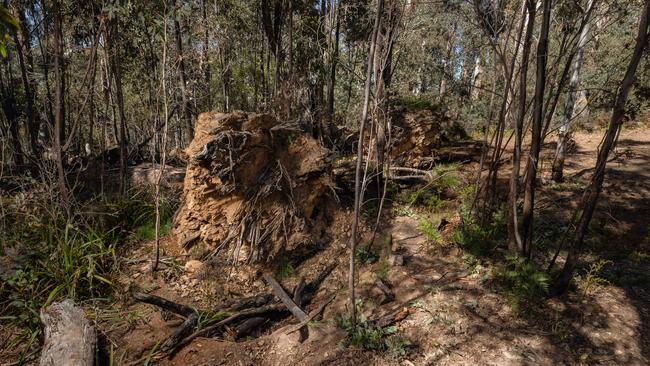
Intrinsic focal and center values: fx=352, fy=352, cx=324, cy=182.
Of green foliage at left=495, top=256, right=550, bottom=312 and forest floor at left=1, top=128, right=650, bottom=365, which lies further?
green foliage at left=495, top=256, right=550, bottom=312

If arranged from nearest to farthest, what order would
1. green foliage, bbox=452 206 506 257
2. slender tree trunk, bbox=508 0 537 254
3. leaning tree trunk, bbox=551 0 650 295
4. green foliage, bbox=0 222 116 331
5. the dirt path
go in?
A: leaning tree trunk, bbox=551 0 650 295
the dirt path
slender tree trunk, bbox=508 0 537 254
green foliage, bbox=0 222 116 331
green foliage, bbox=452 206 506 257

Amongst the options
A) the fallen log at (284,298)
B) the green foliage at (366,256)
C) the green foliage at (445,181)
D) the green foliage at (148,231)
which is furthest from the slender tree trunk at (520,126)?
the green foliage at (148,231)

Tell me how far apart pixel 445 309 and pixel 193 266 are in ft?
11.0

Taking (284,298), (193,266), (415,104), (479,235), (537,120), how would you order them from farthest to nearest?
(415,104)
(193,266)
(479,235)
(284,298)
(537,120)

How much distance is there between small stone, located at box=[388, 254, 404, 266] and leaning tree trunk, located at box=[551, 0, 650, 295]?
1729 millimetres

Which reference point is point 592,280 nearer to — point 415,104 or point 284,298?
point 284,298

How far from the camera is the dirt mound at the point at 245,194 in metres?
4.92

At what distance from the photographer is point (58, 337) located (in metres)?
3.39

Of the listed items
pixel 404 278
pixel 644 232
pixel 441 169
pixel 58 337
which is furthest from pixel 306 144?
pixel 644 232

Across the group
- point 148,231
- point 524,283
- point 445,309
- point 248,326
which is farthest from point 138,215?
point 524,283

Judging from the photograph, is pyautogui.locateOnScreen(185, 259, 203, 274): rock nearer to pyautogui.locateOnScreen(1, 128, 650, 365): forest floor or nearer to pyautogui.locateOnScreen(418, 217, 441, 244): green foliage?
pyautogui.locateOnScreen(1, 128, 650, 365): forest floor

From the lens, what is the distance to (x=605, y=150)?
316 centimetres

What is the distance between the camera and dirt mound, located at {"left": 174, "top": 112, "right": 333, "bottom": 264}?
492cm

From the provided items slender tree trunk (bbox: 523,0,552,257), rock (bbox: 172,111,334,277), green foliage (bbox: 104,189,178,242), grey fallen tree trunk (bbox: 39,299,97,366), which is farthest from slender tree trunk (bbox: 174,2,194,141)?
slender tree trunk (bbox: 523,0,552,257)
